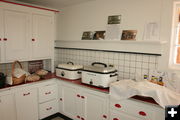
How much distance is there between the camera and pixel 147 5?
2.13 m

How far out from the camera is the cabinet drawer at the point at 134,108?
1726mm

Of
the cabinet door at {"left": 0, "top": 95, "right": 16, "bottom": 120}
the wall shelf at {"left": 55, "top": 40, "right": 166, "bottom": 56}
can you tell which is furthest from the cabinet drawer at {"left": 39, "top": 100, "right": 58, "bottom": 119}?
the wall shelf at {"left": 55, "top": 40, "right": 166, "bottom": 56}

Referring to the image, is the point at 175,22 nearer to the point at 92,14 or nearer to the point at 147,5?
the point at 147,5

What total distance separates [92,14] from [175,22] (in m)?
1.39

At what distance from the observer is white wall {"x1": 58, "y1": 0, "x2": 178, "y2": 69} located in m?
2.03

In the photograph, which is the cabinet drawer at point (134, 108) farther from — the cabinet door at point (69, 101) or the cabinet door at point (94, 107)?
the cabinet door at point (69, 101)

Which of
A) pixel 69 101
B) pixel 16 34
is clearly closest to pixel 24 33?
pixel 16 34

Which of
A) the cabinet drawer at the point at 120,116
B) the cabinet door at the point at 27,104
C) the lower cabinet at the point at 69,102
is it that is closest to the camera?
the cabinet drawer at the point at 120,116

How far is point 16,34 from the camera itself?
2.44 m

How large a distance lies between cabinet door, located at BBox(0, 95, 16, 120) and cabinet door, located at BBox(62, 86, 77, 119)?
84cm

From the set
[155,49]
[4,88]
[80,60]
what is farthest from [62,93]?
[155,49]

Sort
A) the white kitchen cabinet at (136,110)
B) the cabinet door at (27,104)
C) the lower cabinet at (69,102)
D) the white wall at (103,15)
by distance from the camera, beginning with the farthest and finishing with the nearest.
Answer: the lower cabinet at (69,102) → the cabinet door at (27,104) → the white wall at (103,15) → the white kitchen cabinet at (136,110)

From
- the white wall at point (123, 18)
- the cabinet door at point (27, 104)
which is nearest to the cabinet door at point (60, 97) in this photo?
the cabinet door at point (27, 104)

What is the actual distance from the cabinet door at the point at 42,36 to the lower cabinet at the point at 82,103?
0.73 metres
